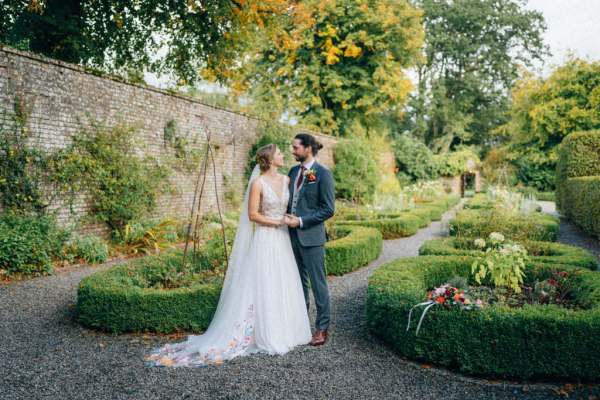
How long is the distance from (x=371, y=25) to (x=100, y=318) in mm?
20822

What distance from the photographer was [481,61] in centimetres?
3297

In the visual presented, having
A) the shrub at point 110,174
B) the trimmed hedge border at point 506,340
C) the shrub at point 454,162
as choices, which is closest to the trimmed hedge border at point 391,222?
the shrub at point 110,174

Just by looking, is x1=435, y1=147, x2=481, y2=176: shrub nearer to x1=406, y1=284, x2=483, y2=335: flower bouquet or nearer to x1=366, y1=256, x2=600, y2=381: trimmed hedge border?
x1=366, y1=256, x2=600, y2=381: trimmed hedge border

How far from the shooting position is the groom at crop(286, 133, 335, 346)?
4273 mm

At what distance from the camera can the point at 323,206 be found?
432cm

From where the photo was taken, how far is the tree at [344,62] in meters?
21.8

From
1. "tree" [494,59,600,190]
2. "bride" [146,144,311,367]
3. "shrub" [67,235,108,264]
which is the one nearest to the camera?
"bride" [146,144,311,367]

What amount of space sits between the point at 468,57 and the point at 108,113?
3005cm

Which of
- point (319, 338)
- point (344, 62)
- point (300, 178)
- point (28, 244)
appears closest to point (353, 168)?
point (344, 62)

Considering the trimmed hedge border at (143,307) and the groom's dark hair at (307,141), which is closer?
the groom's dark hair at (307,141)

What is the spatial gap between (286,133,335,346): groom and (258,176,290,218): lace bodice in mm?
113

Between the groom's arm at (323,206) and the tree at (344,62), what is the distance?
17336 mm

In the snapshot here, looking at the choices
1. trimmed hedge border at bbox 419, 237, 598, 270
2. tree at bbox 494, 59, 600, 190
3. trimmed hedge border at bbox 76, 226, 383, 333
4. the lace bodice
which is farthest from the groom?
tree at bbox 494, 59, 600, 190

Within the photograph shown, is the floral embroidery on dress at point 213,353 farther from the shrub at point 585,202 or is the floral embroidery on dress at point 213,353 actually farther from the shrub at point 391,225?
the shrub at point 585,202
